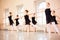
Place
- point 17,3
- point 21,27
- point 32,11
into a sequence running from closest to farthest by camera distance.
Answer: point 32,11 < point 21,27 < point 17,3

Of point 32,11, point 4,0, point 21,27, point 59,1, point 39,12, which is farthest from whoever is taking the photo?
point 4,0

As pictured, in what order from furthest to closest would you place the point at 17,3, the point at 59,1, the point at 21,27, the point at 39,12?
the point at 17,3, the point at 21,27, the point at 39,12, the point at 59,1

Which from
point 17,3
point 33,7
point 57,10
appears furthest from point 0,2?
point 57,10

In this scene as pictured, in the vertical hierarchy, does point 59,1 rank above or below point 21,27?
above

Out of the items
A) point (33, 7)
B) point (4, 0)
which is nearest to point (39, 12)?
point (33, 7)

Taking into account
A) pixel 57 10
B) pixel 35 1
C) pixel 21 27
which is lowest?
pixel 21 27

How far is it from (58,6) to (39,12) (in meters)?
2.52

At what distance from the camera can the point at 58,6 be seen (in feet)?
37.7

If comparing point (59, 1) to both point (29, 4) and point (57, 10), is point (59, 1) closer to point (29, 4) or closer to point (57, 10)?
point (57, 10)

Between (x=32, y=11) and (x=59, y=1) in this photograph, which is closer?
(x=59, y=1)

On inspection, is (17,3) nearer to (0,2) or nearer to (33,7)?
(33,7)

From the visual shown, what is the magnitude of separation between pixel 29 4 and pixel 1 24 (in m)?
7.57

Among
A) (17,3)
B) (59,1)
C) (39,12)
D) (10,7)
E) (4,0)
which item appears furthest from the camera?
(4,0)

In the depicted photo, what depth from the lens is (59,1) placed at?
37.3 ft
